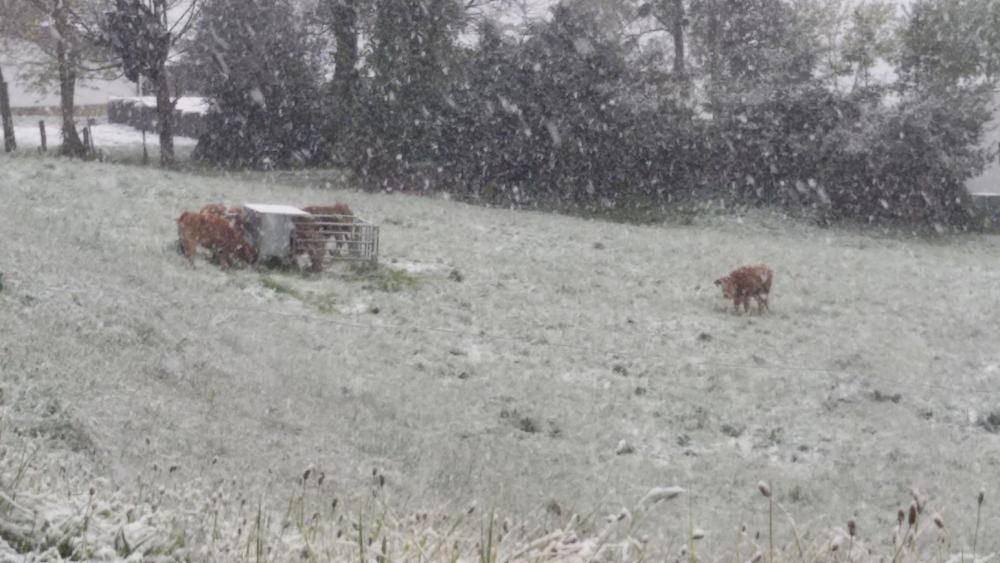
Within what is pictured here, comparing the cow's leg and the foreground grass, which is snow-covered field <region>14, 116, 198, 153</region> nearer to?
the cow's leg

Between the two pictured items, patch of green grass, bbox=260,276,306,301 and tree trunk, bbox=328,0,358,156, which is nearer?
patch of green grass, bbox=260,276,306,301

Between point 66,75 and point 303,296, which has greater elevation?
point 66,75

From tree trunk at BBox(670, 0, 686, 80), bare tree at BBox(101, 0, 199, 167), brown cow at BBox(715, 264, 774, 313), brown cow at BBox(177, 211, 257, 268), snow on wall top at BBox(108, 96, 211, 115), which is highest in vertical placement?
tree trunk at BBox(670, 0, 686, 80)

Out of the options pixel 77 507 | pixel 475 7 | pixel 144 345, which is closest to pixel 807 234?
pixel 475 7

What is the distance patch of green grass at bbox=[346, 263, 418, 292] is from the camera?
1459 centimetres

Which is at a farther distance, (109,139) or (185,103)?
(185,103)

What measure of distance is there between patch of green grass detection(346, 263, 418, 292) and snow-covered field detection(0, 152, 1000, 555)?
0.22 ft

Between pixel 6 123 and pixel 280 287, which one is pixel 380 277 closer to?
pixel 280 287

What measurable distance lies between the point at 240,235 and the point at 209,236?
50 cm

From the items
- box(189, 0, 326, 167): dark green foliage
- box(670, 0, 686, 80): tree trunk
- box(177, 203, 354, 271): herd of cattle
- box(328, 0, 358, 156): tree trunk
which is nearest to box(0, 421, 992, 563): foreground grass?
box(177, 203, 354, 271): herd of cattle

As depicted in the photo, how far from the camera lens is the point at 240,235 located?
14977 mm

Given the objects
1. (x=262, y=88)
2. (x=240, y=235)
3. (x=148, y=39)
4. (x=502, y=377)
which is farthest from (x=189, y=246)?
(x=262, y=88)

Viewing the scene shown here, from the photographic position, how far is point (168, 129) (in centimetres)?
3366

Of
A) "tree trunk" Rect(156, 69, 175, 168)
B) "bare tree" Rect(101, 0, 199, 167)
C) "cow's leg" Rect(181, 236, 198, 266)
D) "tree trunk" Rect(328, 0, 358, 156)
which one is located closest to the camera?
"cow's leg" Rect(181, 236, 198, 266)
